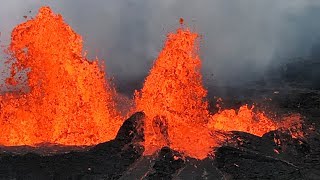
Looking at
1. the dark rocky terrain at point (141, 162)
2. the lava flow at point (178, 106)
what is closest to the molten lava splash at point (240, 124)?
the lava flow at point (178, 106)

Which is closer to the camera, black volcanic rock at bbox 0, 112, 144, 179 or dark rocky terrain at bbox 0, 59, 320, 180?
black volcanic rock at bbox 0, 112, 144, 179

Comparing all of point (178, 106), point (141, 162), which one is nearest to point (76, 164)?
point (141, 162)

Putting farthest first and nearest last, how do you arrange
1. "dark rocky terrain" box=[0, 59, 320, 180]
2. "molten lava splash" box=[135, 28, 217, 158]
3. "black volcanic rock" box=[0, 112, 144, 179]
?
A: "molten lava splash" box=[135, 28, 217, 158] → "dark rocky terrain" box=[0, 59, 320, 180] → "black volcanic rock" box=[0, 112, 144, 179]

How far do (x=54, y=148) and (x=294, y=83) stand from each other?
6355 inches

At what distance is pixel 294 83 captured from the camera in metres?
192

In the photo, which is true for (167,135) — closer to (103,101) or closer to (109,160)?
(109,160)

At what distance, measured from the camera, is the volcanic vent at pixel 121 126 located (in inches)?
1542

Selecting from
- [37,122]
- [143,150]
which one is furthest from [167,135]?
[37,122]

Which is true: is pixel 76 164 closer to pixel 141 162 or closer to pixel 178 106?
pixel 141 162

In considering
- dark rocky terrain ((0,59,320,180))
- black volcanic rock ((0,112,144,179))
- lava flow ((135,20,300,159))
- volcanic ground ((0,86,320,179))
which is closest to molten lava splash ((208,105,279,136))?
lava flow ((135,20,300,159))

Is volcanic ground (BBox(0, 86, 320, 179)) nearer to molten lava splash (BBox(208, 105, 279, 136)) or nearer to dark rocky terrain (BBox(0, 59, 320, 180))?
dark rocky terrain (BBox(0, 59, 320, 180))

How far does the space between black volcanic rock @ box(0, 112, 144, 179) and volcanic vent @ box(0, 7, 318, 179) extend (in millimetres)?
74

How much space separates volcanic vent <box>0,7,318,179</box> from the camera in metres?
39.2

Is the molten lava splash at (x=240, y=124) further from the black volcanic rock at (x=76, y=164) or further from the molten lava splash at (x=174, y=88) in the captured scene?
the black volcanic rock at (x=76, y=164)
